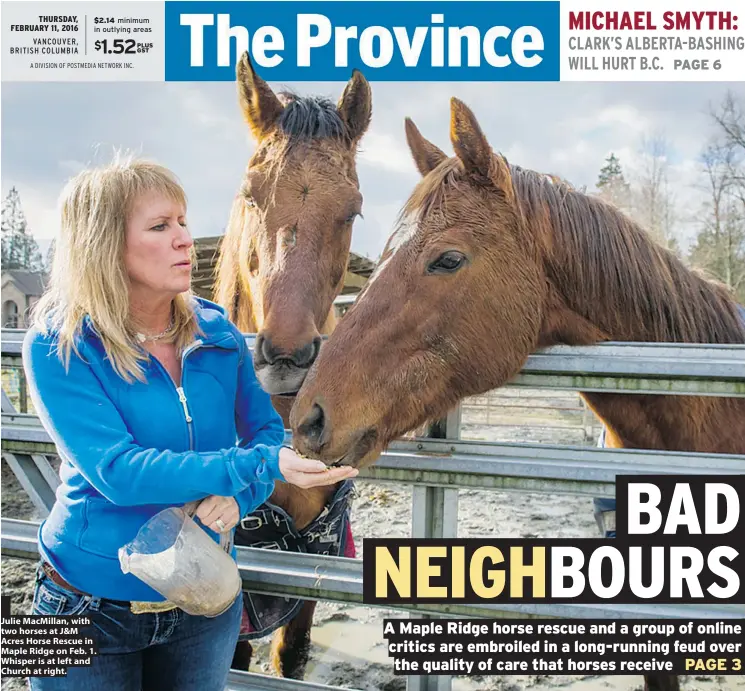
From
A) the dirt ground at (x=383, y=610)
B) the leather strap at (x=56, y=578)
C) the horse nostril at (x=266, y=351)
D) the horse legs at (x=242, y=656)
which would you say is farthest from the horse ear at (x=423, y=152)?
the horse legs at (x=242, y=656)

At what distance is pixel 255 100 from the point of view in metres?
2.17

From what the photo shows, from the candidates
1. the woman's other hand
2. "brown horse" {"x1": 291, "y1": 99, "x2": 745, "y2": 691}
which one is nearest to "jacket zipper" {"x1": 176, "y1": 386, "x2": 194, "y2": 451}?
the woman's other hand

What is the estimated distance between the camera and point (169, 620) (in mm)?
1275

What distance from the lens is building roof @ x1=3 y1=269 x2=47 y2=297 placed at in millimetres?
2195

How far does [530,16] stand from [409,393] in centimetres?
128

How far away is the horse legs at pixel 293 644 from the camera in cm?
243

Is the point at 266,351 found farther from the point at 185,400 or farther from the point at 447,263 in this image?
the point at 447,263

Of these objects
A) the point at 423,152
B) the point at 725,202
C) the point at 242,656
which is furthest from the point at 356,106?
the point at 242,656

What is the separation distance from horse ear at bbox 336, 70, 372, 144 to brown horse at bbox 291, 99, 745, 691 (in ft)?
2.16

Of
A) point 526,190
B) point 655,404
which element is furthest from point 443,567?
point 526,190

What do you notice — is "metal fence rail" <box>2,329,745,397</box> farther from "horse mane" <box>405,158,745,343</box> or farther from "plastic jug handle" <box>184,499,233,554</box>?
"plastic jug handle" <box>184,499,233,554</box>

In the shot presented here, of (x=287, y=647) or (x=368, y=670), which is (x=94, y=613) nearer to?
(x=287, y=647)

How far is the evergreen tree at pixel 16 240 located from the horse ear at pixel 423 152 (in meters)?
1.36

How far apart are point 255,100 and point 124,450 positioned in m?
1.51
